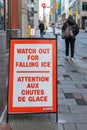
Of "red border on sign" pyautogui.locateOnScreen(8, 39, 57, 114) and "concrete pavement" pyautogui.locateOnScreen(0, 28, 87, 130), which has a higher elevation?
"red border on sign" pyautogui.locateOnScreen(8, 39, 57, 114)

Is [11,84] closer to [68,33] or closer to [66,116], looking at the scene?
[66,116]

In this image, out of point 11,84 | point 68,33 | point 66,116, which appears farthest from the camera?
point 68,33

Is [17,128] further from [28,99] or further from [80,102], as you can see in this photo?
[80,102]

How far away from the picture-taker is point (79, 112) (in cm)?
688

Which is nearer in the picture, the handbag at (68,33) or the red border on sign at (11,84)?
the red border on sign at (11,84)

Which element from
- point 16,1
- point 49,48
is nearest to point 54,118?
point 49,48

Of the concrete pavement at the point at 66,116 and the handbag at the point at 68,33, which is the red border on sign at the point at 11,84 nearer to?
the concrete pavement at the point at 66,116

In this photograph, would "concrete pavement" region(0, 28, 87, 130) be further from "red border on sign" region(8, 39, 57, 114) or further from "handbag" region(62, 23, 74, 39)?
"handbag" region(62, 23, 74, 39)

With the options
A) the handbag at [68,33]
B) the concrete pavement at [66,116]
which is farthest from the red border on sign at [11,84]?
the handbag at [68,33]

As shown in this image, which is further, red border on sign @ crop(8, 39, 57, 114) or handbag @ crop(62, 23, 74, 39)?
handbag @ crop(62, 23, 74, 39)

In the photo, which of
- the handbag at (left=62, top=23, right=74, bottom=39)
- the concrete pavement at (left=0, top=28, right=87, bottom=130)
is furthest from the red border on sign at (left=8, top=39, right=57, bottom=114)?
the handbag at (left=62, top=23, right=74, bottom=39)

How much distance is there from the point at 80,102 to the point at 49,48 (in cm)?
188

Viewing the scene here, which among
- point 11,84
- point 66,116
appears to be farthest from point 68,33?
point 11,84

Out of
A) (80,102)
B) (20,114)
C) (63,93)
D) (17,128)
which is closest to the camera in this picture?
(17,128)
